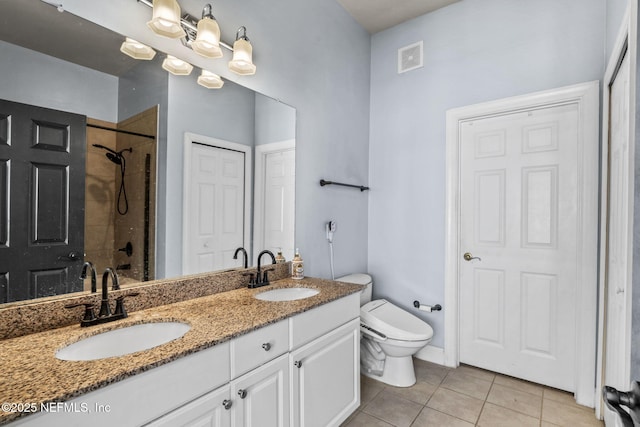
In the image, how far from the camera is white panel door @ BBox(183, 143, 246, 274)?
1.63 metres

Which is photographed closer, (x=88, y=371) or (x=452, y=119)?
(x=88, y=371)

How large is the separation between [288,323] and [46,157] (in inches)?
45.4

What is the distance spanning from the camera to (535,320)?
2264 mm

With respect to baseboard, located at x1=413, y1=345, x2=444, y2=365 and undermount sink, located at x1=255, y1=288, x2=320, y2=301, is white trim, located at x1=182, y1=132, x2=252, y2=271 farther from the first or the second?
baseboard, located at x1=413, y1=345, x2=444, y2=365

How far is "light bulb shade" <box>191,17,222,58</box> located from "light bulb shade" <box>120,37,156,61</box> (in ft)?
0.71

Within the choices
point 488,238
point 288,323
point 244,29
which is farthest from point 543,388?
point 244,29

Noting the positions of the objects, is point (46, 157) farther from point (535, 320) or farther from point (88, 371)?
point (535, 320)

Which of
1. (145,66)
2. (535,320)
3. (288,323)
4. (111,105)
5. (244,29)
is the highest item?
(244,29)

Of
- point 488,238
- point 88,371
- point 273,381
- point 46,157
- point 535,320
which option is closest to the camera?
point 88,371

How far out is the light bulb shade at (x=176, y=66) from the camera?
1.52 metres

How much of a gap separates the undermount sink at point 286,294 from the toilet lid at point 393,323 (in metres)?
0.60

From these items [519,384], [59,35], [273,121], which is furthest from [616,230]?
[59,35]

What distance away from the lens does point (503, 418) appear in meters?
1.90

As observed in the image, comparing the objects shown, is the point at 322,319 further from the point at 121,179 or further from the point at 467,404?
the point at 467,404
